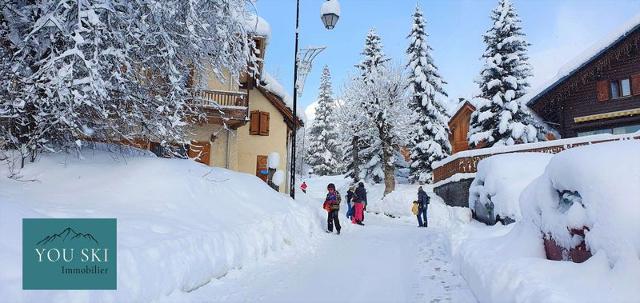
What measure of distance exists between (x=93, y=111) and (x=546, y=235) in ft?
22.7

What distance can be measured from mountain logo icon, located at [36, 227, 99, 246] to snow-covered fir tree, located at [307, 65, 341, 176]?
46563 millimetres

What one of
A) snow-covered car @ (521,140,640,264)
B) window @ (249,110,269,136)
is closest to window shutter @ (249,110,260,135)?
window @ (249,110,269,136)

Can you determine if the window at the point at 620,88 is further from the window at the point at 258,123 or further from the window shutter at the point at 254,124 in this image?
the window shutter at the point at 254,124

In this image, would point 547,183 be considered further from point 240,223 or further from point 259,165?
point 259,165

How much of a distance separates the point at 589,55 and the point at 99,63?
20.9m

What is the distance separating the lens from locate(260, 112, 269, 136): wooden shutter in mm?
22859

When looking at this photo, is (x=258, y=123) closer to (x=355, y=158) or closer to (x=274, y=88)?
(x=274, y=88)

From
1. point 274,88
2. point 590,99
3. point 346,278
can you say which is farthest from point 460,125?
point 346,278

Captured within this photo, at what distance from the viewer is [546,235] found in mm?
4840

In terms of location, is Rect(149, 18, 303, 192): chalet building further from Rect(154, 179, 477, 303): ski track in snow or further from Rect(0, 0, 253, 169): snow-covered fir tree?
Rect(154, 179, 477, 303): ski track in snow

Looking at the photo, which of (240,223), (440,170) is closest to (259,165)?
(440,170)

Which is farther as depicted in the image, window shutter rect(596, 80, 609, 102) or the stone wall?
window shutter rect(596, 80, 609, 102)

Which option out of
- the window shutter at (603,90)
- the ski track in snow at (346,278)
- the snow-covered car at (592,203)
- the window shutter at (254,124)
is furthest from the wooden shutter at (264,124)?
the snow-covered car at (592,203)

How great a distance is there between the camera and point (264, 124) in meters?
23.0
